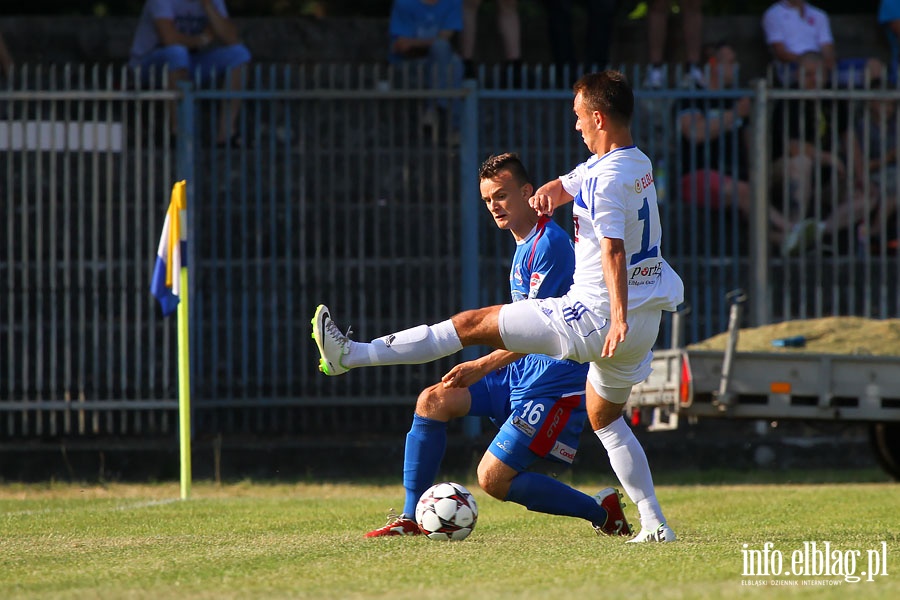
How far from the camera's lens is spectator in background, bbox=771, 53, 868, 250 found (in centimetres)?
1360

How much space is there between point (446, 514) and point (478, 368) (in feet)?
2.31

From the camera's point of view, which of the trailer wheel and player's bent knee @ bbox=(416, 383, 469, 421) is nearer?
player's bent knee @ bbox=(416, 383, 469, 421)

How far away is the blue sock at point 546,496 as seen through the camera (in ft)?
22.8

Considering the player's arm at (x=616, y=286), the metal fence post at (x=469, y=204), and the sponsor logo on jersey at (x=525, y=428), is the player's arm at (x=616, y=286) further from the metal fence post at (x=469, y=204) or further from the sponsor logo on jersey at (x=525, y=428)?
the metal fence post at (x=469, y=204)

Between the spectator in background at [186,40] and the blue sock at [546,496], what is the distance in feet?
25.3

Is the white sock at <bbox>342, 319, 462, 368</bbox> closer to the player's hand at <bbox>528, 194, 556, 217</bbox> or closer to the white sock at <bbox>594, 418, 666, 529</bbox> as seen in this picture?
the player's hand at <bbox>528, 194, 556, 217</bbox>

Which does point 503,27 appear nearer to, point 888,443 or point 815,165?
point 815,165

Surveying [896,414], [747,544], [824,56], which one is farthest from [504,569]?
[824,56]

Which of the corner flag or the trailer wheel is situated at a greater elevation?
the corner flag

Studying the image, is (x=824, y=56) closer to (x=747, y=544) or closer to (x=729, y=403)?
(x=729, y=403)

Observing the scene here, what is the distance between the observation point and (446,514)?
6.68m

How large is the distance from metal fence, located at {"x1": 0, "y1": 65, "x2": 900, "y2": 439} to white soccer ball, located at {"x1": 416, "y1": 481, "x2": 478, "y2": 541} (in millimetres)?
6439

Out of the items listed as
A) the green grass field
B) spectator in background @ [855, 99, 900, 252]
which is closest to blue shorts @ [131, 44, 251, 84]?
the green grass field

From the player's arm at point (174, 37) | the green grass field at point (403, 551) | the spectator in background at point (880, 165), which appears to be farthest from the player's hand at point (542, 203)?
the player's arm at point (174, 37)
